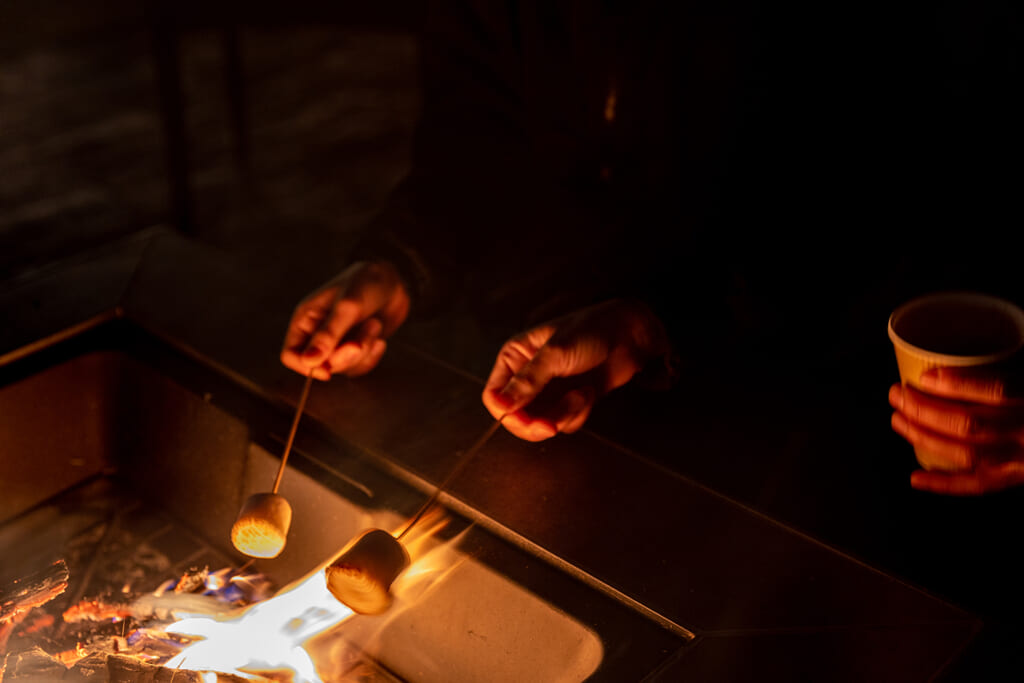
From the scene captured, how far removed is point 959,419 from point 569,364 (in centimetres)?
47

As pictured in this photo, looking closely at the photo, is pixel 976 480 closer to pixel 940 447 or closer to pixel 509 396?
pixel 940 447

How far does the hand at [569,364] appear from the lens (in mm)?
1157

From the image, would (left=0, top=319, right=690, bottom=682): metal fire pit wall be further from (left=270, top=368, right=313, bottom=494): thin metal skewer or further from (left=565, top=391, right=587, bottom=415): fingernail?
(left=565, top=391, right=587, bottom=415): fingernail

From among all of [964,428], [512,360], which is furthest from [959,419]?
[512,360]

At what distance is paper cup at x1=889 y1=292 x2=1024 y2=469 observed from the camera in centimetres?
100

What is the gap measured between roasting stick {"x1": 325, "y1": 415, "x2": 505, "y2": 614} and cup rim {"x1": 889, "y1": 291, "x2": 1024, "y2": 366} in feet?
1.95

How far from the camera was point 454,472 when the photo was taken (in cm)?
113

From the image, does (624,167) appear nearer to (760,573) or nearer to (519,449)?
(519,449)

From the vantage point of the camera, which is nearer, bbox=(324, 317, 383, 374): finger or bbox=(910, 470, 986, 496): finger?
bbox=(910, 470, 986, 496): finger

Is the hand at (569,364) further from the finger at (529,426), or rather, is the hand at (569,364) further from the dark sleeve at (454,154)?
the dark sleeve at (454,154)

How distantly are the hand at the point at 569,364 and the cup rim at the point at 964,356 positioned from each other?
37 cm

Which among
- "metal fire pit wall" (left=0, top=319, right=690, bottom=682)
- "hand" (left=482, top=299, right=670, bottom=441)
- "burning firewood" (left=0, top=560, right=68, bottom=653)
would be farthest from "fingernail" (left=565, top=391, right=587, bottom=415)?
"burning firewood" (left=0, top=560, right=68, bottom=653)

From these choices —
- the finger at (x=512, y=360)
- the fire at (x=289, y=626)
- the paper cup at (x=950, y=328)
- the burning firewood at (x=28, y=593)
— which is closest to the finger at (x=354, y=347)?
the finger at (x=512, y=360)

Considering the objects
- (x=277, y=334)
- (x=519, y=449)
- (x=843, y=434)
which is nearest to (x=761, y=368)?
(x=843, y=434)
